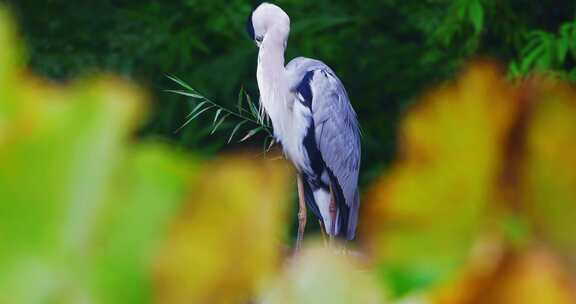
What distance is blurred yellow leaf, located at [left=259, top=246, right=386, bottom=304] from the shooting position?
0.12 meters

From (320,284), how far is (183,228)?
2 centimetres

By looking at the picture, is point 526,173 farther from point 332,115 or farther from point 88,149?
point 332,115

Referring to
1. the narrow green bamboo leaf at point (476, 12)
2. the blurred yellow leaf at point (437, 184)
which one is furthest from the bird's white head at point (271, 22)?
the blurred yellow leaf at point (437, 184)

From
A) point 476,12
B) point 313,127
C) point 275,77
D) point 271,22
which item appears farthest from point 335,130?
point 476,12

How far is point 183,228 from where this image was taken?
115mm

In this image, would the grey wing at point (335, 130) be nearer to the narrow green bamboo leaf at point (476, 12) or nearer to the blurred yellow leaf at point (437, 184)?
the narrow green bamboo leaf at point (476, 12)

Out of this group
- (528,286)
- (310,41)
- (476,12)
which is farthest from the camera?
(310,41)

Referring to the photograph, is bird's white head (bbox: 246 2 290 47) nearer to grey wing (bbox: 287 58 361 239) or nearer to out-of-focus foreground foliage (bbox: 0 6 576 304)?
grey wing (bbox: 287 58 361 239)

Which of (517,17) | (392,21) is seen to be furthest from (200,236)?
(392,21)

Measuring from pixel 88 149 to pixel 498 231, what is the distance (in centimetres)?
5

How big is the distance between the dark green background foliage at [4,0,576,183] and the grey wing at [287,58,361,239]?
1104 mm

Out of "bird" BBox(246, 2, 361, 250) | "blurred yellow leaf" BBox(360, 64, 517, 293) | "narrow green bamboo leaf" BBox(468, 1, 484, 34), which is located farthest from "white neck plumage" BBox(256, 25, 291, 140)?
"blurred yellow leaf" BBox(360, 64, 517, 293)

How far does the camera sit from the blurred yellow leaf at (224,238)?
11cm

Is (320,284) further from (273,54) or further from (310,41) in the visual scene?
(310,41)
